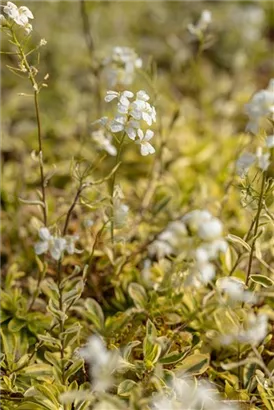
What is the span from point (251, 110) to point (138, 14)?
260 cm

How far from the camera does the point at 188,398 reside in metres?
1.32

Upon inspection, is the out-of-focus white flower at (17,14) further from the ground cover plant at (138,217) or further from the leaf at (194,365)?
the leaf at (194,365)

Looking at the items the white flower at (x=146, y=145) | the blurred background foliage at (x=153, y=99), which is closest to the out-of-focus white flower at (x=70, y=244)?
the white flower at (x=146, y=145)

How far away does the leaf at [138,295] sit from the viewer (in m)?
1.87

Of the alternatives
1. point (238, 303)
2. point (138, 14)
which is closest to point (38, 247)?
point (238, 303)

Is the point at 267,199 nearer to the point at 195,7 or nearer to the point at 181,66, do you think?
the point at 181,66

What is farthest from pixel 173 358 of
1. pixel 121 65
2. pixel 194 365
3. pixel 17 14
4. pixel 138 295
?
pixel 121 65

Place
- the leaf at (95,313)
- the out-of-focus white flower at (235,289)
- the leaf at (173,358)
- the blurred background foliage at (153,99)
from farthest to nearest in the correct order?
1. the blurred background foliage at (153,99)
2. the leaf at (95,313)
3. the leaf at (173,358)
4. the out-of-focus white flower at (235,289)

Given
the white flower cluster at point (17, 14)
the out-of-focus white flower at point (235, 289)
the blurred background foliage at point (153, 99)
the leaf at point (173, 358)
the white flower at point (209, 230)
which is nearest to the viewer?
the white flower at point (209, 230)

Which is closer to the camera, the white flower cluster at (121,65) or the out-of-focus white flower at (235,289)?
the out-of-focus white flower at (235,289)

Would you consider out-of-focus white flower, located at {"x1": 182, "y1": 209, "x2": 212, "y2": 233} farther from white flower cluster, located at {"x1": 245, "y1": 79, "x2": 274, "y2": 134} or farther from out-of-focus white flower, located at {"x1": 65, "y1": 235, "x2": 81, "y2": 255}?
out-of-focus white flower, located at {"x1": 65, "y1": 235, "x2": 81, "y2": 255}

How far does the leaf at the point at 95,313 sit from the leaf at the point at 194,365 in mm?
280

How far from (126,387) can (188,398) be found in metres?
0.26

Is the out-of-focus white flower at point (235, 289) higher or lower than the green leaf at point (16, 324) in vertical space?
higher
